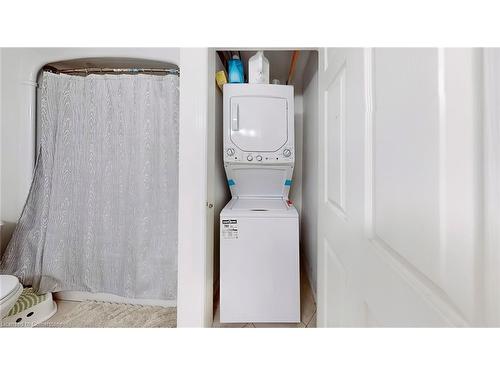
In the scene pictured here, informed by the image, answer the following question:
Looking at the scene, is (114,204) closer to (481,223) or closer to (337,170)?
(337,170)

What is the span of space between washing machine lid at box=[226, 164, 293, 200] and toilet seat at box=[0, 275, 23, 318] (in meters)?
1.49

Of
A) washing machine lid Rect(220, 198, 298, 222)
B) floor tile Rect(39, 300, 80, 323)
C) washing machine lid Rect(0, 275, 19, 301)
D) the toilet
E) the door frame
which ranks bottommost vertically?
floor tile Rect(39, 300, 80, 323)

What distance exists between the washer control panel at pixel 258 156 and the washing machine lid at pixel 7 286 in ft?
4.90

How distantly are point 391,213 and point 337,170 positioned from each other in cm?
30

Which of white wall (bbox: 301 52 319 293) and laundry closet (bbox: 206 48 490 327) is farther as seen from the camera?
white wall (bbox: 301 52 319 293)

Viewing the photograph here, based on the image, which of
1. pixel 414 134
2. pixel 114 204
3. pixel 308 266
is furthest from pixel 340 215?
pixel 114 204

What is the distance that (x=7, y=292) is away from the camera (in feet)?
3.80

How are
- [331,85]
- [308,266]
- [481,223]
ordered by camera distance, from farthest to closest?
[308,266] < [331,85] < [481,223]

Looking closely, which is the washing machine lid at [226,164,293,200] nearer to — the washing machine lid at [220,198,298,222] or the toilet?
the washing machine lid at [220,198,298,222]

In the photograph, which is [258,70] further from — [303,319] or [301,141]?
[303,319]

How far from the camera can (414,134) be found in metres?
0.31

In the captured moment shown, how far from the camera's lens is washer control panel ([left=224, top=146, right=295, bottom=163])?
1703mm

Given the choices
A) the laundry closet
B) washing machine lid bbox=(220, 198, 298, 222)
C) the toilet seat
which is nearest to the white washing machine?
washing machine lid bbox=(220, 198, 298, 222)

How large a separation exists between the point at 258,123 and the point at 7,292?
→ 189 cm
